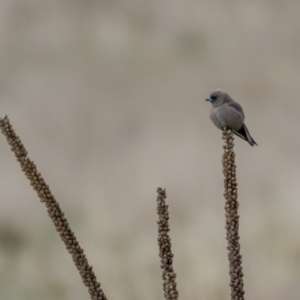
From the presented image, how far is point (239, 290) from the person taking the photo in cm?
85

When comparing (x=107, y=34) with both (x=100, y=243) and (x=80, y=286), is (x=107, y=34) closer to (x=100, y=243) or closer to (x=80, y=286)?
(x=100, y=243)

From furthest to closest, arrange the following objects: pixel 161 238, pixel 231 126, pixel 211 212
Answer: pixel 211 212 < pixel 231 126 < pixel 161 238

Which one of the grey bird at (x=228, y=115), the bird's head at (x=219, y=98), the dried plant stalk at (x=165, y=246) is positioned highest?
the bird's head at (x=219, y=98)

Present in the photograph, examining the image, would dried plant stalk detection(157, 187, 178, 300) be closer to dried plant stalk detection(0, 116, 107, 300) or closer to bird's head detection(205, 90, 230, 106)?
dried plant stalk detection(0, 116, 107, 300)

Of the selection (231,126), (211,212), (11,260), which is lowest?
(231,126)

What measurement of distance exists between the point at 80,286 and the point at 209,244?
0.56 metres

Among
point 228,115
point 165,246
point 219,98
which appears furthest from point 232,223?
point 219,98

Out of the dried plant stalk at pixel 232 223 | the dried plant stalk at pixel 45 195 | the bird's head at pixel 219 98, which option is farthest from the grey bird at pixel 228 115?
the dried plant stalk at pixel 45 195

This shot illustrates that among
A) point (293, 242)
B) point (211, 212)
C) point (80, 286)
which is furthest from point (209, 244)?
point (80, 286)

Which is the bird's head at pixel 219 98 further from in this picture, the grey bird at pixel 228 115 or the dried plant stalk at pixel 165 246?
the dried plant stalk at pixel 165 246

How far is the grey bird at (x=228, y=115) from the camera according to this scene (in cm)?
125

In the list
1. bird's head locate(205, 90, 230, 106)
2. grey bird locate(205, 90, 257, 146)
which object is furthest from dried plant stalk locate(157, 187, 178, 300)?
bird's head locate(205, 90, 230, 106)

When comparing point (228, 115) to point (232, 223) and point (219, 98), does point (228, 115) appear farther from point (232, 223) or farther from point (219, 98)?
point (232, 223)

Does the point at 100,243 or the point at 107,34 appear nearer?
the point at 100,243
